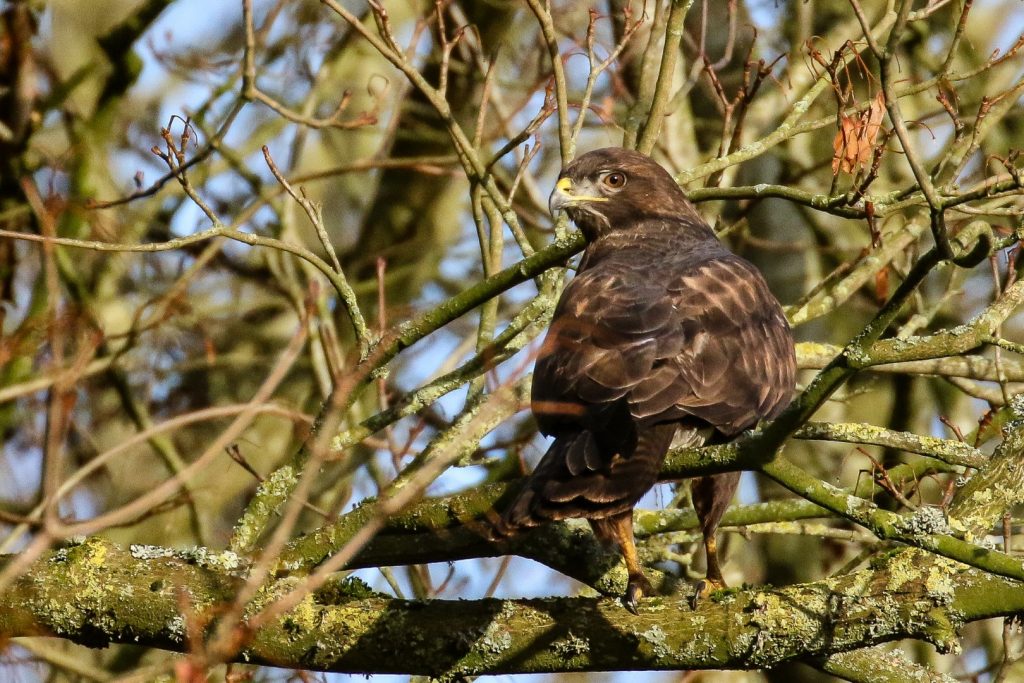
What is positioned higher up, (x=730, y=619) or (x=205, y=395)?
(x=205, y=395)

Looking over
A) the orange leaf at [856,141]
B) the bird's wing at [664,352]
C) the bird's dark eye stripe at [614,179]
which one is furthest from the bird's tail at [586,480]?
the bird's dark eye stripe at [614,179]

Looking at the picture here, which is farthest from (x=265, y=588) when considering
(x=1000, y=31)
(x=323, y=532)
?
(x=1000, y=31)

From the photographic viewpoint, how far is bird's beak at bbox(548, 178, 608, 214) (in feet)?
18.4

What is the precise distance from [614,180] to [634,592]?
7.95 feet

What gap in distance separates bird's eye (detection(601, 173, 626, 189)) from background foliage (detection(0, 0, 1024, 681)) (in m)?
0.24

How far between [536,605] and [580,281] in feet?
4.54

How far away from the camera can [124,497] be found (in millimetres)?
8711

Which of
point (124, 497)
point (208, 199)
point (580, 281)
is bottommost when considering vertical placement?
point (580, 281)

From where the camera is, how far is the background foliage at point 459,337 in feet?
12.2

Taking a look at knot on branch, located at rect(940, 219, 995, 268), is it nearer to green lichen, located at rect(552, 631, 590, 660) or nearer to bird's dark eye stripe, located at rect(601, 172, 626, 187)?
green lichen, located at rect(552, 631, 590, 660)

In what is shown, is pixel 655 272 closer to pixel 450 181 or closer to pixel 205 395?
pixel 450 181

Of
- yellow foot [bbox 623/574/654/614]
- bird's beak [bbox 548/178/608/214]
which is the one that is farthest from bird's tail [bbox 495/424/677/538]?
bird's beak [bbox 548/178/608/214]

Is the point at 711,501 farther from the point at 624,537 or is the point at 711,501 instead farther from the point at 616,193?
the point at 616,193

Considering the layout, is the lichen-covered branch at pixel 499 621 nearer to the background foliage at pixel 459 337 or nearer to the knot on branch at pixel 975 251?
the background foliage at pixel 459 337
